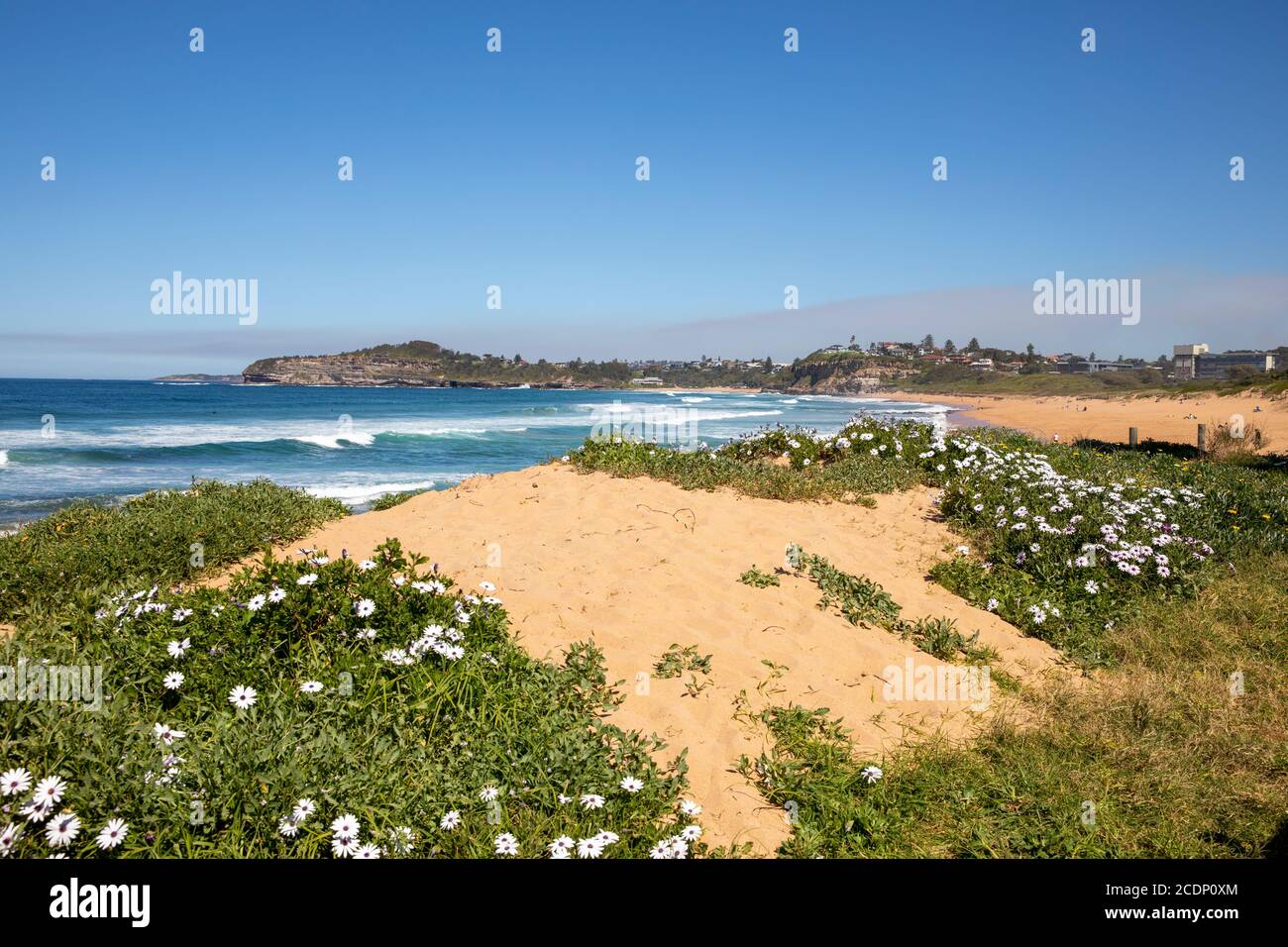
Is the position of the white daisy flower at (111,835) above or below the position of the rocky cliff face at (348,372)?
below

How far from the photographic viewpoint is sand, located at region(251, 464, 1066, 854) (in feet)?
14.2

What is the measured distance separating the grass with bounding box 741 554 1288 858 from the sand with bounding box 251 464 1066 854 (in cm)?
22

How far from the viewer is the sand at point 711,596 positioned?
432cm

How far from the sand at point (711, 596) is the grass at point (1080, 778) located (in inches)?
8.5

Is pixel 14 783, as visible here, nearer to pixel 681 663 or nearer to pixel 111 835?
pixel 111 835

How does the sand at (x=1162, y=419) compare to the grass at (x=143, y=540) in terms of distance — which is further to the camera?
the sand at (x=1162, y=419)

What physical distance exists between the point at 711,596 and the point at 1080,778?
9.58ft

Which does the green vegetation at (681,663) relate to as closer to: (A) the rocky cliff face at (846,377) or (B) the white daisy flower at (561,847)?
(B) the white daisy flower at (561,847)

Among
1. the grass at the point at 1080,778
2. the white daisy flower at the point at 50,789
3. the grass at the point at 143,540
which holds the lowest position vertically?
the grass at the point at 1080,778

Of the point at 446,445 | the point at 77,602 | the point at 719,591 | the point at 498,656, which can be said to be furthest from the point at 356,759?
the point at 446,445

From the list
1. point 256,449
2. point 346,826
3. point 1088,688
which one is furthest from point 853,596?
point 256,449

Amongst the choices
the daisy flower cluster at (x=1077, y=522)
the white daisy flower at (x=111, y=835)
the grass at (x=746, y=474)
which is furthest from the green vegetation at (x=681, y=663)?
the grass at (x=746, y=474)
